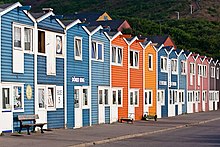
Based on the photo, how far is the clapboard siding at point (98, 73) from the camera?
3556cm

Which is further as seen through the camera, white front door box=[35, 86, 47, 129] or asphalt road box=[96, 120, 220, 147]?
white front door box=[35, 86, 47, 129]

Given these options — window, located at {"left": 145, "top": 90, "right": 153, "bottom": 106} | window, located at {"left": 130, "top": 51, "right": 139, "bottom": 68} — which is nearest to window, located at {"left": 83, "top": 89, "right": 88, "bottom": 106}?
window, located at {"left": 130, "top": 51, "right": 139, "bottom": 68}

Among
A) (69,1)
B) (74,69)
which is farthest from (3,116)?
(69,1)

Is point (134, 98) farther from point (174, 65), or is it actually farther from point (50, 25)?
point (50, 25)

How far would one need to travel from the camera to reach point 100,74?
121 ft

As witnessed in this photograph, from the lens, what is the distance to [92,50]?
35812 millimetres

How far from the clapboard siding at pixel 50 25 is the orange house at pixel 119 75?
733 centimetres

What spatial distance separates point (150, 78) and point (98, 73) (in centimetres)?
1031

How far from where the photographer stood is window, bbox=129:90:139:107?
4191 centimetres

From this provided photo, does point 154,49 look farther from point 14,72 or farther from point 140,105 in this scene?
point 14,72

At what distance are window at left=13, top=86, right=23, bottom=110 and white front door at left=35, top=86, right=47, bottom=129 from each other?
142 centimetres

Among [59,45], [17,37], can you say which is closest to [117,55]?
[59,45]

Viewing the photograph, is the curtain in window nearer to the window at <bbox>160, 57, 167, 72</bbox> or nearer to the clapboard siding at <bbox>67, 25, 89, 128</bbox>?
the clapboard siding at <bbox>67, 25, 89, 128</bbox>

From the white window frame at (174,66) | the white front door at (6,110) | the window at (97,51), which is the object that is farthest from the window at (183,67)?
the white front door at (6,110)
